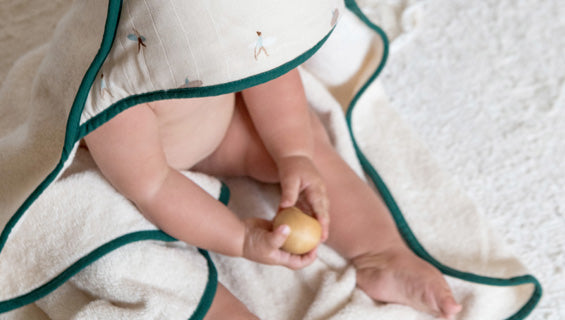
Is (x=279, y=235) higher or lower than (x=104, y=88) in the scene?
lower

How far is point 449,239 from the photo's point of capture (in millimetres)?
966

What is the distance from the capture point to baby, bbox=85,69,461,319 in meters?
0.77

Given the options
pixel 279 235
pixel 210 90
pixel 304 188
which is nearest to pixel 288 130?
pixel 304 188

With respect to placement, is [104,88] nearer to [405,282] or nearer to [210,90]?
[210,90]

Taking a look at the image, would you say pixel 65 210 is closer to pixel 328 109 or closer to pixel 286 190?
pixel 286 190

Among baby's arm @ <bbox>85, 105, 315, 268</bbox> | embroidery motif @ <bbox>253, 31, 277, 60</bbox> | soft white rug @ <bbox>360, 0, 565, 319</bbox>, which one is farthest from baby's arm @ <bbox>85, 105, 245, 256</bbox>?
soft white rug @ <bbox>360, 0, 565, 319</bbox>

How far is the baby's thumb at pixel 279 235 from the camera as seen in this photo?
78cm

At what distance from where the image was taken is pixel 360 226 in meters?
0.91

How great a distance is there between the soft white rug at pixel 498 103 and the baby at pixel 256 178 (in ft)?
0.64

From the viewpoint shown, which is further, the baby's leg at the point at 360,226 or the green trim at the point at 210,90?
the baby's leg at the point at 360,226

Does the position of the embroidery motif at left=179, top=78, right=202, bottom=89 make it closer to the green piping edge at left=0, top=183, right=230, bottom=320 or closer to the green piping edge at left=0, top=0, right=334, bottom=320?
the green piping edge at left=0, top=0, right=334, bottom=320

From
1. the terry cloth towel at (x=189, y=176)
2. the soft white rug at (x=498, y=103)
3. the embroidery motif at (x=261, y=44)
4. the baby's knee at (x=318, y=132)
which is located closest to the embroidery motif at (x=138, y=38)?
the terry cloth towel at (x=189, y=176)

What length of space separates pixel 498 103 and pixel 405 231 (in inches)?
13.5

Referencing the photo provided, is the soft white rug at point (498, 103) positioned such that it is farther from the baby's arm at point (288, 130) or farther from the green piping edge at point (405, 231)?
the baby's arm at point (288, 130)
